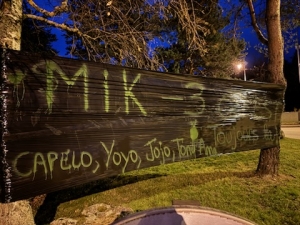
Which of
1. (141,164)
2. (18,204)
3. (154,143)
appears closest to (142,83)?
(154,143)

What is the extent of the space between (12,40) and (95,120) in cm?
160

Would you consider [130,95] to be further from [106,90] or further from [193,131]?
[193,131]

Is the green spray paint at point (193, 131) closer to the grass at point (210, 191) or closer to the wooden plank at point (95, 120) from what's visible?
the wooden plank at point (95, 120)

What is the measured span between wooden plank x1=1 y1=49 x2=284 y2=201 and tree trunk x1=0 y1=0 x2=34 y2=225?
89cm

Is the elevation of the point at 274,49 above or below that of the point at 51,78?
above

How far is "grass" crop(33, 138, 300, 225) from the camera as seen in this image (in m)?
3.65

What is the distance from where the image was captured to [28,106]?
1.97 meters

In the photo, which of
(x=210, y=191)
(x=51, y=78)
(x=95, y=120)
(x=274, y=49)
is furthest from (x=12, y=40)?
(x=274, y=49)

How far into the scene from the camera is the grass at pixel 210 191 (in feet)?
12.0

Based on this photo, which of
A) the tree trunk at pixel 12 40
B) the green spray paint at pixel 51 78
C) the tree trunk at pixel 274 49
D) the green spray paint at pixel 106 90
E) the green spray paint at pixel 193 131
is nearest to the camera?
the green spray paint at pixel 51 78

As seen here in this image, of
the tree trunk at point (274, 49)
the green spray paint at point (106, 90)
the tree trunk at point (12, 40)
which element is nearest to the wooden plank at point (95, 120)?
the green spray paint at point (106, 90)

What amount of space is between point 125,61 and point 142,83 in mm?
2385

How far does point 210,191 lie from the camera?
433cm

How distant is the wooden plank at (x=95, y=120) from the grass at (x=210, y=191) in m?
0.98
